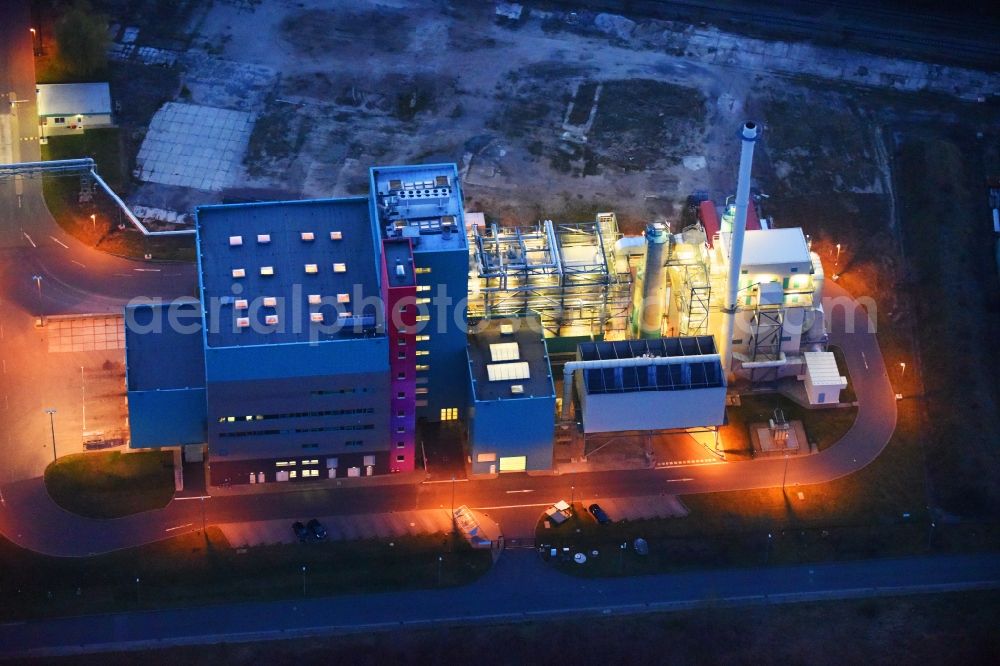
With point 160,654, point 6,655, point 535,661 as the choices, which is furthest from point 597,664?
point 6,655

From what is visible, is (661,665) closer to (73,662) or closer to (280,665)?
(280,665)

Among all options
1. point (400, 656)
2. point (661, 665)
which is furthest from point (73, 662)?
point (661, 665)

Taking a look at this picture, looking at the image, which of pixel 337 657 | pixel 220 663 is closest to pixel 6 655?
pixel 220 663

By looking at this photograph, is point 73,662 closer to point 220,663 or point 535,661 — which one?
point 220,663

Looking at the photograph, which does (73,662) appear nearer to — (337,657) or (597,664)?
(337,657)

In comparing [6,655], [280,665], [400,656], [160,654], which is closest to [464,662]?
[400,656]
